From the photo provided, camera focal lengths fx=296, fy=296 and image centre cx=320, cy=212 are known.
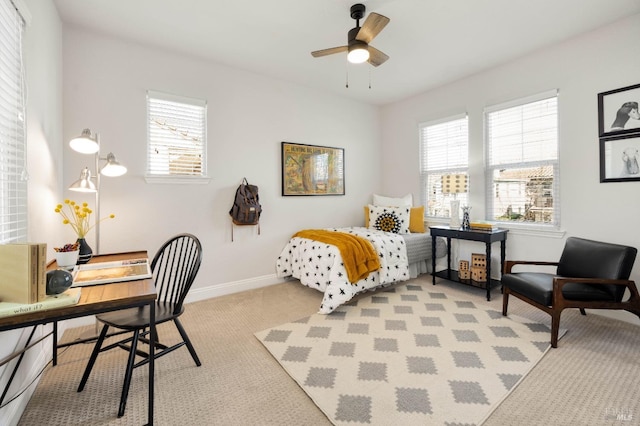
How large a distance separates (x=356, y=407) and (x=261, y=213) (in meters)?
2.52

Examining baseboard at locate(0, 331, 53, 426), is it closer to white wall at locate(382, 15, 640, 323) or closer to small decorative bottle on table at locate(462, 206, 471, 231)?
small decorative bottle on table at locate(462, 206, 471, 231)

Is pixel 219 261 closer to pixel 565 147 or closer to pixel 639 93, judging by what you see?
pixel 565 147

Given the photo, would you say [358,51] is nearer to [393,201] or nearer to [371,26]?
[371,26]

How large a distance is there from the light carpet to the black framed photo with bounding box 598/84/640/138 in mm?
1907

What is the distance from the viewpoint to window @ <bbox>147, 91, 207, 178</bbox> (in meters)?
3.00

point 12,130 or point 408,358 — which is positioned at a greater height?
point 12,130

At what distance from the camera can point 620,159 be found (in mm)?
2658

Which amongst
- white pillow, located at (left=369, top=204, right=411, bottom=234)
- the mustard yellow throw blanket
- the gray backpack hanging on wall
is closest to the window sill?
the gray backpack hanging on wall

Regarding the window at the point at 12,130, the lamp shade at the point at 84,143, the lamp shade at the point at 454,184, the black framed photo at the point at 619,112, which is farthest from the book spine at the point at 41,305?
the black framed photo at the point at 619,112

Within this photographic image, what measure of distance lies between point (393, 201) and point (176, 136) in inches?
121

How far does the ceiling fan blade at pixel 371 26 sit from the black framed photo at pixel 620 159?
2.37 metres

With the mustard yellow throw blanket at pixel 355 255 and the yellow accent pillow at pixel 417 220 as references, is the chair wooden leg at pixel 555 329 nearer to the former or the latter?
the mustard yellow throw blanket at pixel 355 255

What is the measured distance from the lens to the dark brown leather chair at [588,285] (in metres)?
2.19

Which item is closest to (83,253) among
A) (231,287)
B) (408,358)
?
(231,287)
